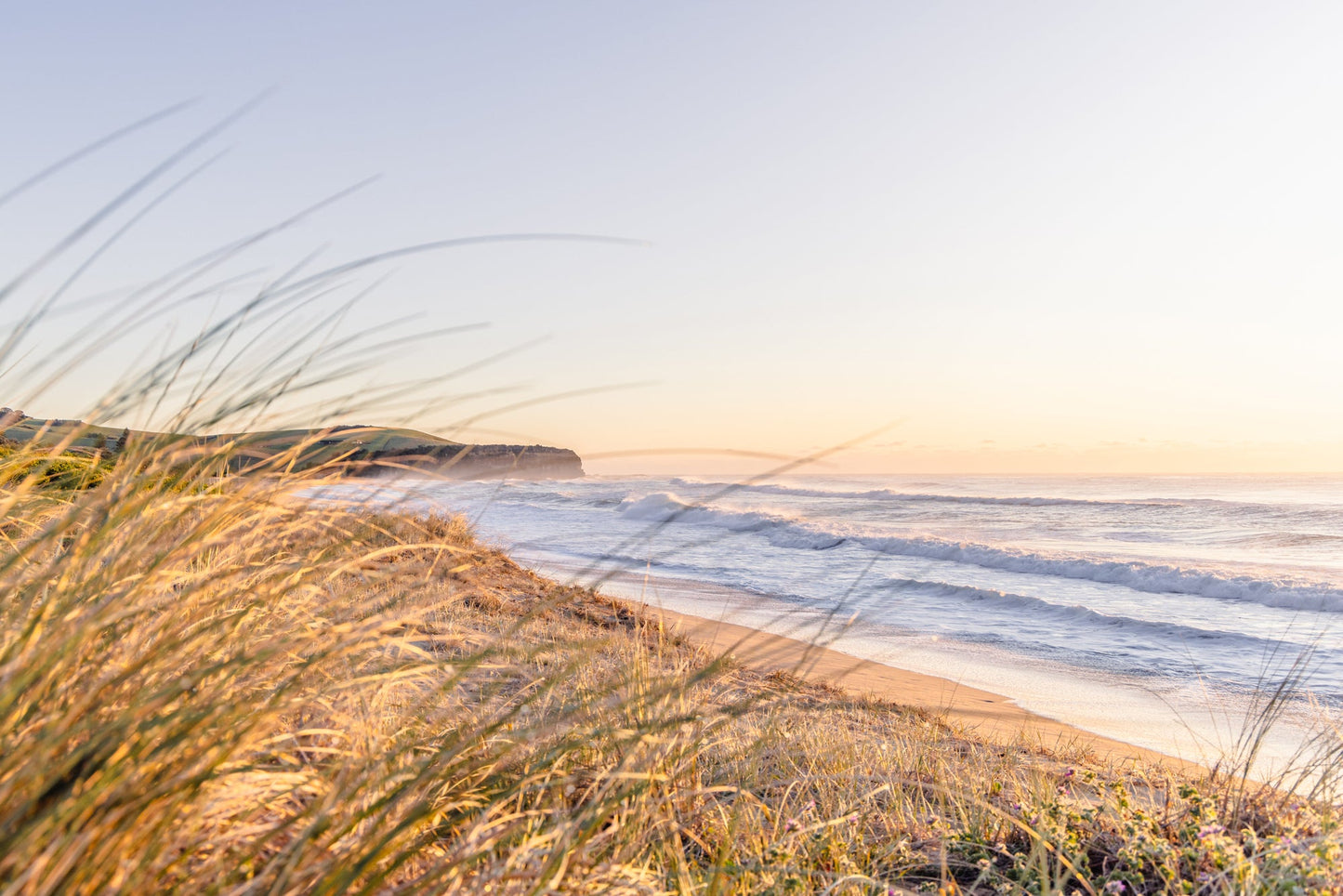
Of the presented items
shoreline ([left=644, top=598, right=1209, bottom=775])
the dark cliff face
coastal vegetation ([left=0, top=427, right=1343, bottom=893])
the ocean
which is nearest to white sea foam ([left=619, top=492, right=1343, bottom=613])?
the ocean

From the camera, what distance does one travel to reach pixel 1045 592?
1349 centimetres

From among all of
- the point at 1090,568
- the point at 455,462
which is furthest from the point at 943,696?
the point at 1090,568

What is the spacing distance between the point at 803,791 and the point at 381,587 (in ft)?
6.03

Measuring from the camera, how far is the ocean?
19.1ft

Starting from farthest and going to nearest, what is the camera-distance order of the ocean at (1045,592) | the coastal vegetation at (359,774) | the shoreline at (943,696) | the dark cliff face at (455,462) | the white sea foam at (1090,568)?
the white sea foam at (1090,568), the ocean at (1045,592), the shoreline at (943,696), the dark cliff face at (455,462), the coastal vegetation at (359,774)

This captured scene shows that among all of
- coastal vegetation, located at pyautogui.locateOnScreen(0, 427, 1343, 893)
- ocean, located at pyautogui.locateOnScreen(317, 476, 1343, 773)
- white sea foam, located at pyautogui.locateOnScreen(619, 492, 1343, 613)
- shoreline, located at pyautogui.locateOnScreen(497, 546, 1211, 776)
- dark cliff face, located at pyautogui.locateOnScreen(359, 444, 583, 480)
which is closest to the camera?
coastal vegetation, located at pyautogui.locateOnScreen(0, 427, 1343, 893)

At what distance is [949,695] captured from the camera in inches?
307

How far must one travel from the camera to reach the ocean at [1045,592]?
19.1 feet

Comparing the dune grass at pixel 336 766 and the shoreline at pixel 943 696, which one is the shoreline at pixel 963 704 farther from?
the dune grass at pixel 336 766

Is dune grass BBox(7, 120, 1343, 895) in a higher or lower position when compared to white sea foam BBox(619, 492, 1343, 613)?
higher

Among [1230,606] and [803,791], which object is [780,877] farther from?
[1230,606]

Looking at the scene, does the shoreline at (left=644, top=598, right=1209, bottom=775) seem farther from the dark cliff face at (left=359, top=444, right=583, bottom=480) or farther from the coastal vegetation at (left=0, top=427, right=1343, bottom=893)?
the dark cliff face at (left=359, top=444, right=583, bottom=480)

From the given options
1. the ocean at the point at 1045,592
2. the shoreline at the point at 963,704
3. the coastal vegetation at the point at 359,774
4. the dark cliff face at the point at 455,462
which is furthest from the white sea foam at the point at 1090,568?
the dark cliff face at the point at 455,462

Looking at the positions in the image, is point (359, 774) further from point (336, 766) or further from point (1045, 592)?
point (1045, 592)
